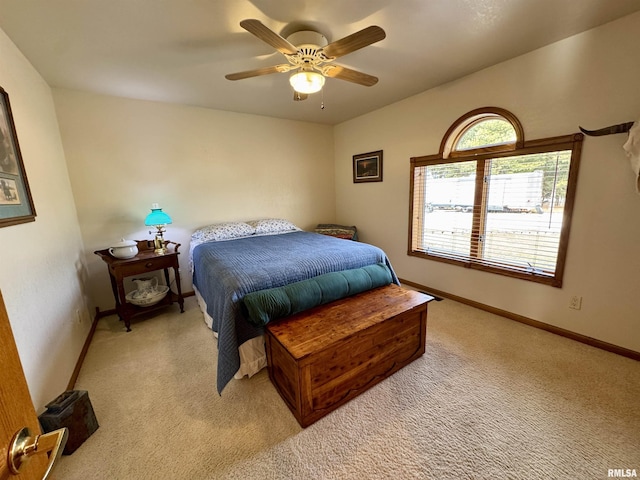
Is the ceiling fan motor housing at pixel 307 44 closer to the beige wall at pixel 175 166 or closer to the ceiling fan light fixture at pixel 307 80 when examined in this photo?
the ceiling fan light fixture at pixel 307 80

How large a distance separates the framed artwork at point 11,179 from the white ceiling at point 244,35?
618mm

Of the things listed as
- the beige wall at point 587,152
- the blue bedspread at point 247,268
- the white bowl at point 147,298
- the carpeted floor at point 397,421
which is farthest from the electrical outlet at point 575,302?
the white bowl at point 147,298

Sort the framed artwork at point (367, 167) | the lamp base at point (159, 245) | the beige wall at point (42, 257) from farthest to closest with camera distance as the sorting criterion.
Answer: the framed artwork at point (367, 167) < the lamp base at point (159, 245) < the beige wall at point (42, 257)

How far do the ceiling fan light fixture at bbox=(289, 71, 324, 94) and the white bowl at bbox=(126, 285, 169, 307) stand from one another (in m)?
Answer: 2.45

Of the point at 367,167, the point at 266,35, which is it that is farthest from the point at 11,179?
the point at 367,167

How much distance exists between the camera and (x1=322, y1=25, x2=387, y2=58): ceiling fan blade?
1437mm

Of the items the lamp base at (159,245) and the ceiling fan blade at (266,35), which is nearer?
the ceiling fan blade at (266,35)

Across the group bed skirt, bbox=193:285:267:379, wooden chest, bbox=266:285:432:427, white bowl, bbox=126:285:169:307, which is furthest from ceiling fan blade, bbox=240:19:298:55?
white bowl, bbox=126:285:169:307

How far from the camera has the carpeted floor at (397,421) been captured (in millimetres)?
1293

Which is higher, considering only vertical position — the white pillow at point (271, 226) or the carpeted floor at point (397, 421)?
the white pillow at point (271, 226)

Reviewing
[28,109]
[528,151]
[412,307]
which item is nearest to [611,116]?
[528,151]

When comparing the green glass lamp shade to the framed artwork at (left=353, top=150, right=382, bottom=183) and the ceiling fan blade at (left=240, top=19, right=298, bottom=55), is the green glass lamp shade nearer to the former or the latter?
the ceiling fan blade at (left=240, top=19, right=298, bottom=55)

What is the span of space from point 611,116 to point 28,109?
426 cm

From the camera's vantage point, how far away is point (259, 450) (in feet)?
4.55
